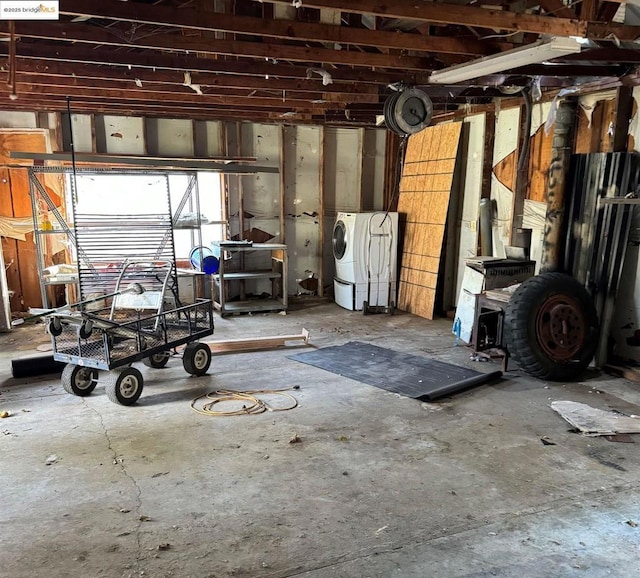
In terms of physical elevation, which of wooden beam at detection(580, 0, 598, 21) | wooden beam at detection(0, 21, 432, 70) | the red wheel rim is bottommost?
the red wheel rim

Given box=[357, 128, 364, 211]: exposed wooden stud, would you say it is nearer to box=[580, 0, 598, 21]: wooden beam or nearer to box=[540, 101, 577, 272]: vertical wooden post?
box=[540, 101, 577, 272]: vertical wooden post

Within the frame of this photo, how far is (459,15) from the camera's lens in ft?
10.3

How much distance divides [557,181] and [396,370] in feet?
8.17

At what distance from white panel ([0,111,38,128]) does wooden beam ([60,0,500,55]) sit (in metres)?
4.31

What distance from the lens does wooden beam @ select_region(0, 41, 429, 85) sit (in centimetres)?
398

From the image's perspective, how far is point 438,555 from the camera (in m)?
2.40

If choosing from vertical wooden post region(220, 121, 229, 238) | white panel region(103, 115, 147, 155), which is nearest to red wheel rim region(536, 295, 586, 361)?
vertical wooden post region(220, 121, 229, 238)

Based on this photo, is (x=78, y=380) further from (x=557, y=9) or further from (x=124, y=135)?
(x=557, y=9)

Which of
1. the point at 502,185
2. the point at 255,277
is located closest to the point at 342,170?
the point at 255,277

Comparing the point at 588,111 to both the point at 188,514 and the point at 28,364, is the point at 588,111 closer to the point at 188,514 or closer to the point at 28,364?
the point at 188,514

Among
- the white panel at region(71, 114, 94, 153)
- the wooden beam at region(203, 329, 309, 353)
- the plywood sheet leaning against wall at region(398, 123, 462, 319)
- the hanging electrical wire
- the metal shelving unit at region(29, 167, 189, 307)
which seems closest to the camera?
the hanging electrical wire

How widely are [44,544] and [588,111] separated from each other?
5805 mm

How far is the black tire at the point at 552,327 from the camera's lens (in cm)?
468

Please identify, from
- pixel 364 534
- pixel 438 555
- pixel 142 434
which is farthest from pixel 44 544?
pixel 438 555
